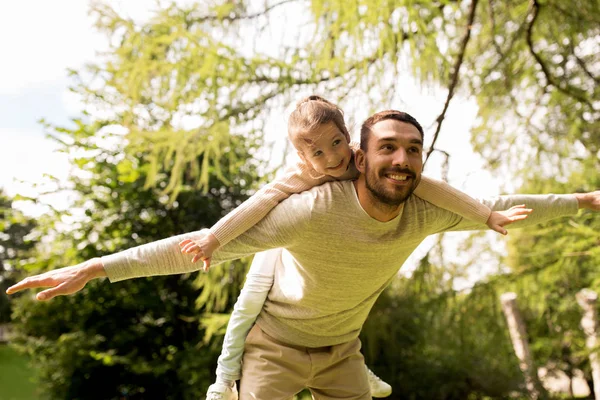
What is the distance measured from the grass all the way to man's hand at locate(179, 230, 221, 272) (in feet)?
33.0

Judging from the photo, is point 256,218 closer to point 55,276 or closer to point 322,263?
point 322,263

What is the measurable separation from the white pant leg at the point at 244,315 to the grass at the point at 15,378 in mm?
9640

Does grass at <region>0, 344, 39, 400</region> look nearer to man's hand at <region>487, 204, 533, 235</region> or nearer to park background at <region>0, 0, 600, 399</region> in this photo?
park background at <region>0, 0, 600, 399</region>

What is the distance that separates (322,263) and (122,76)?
3.34m

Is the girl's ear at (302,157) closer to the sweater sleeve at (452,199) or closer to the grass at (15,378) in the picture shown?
the sweater sleeve at (452,199)

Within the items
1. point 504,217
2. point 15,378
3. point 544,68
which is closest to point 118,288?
point 544,68

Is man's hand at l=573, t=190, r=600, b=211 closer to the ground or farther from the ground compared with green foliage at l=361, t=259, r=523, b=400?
farther from the ground

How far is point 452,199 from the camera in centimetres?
165

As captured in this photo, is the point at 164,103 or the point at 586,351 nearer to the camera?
the point at 586,351

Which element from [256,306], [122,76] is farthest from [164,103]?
[256,306]

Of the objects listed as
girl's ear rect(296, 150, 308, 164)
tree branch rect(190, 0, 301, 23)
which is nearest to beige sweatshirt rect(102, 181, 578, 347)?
girl's ear rect(296, 150, 308, 164)

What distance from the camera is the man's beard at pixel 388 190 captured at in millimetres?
1509

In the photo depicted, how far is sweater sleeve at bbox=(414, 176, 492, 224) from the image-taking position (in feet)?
5.41

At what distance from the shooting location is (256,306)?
1850 millimetres
